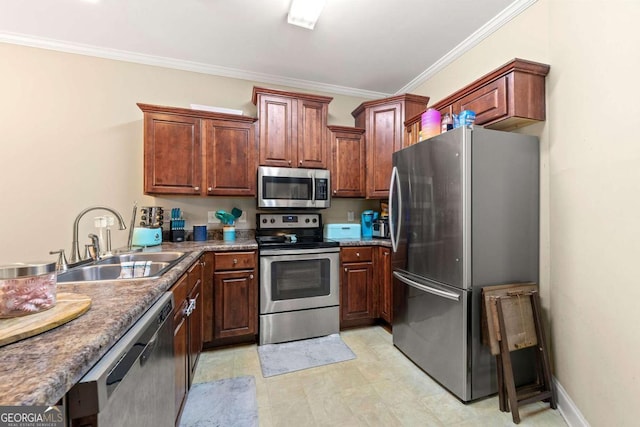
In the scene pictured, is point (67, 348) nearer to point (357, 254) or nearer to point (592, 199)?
point (592, 199)

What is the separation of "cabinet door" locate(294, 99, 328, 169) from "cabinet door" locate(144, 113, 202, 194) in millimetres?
1016

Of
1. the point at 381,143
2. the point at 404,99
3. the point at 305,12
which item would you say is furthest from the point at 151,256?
the point at 404,99

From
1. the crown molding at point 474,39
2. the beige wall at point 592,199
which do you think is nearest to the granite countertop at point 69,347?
the beige wall at point 592,199

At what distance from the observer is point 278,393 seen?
187cm

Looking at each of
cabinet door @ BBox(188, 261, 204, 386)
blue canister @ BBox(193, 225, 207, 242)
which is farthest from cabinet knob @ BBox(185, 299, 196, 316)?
blue canister @ BBox(193, 225, 207, 242)

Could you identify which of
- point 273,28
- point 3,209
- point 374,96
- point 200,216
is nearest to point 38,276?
point 200,216

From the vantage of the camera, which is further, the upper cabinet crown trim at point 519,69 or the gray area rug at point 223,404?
the upper cabinet crown trim at point 519,69

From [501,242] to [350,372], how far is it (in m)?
1.45

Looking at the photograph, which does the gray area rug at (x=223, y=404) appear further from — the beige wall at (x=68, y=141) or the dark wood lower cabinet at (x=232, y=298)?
the beige wall at (x=68, y=141)

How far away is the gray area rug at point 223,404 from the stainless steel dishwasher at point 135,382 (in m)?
0.50

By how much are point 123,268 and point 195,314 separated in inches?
22.3

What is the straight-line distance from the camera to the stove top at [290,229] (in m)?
2.87

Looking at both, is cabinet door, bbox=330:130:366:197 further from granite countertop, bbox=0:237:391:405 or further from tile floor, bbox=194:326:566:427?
granite countertop, bbox=0:237:391:405

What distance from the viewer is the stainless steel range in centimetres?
251
